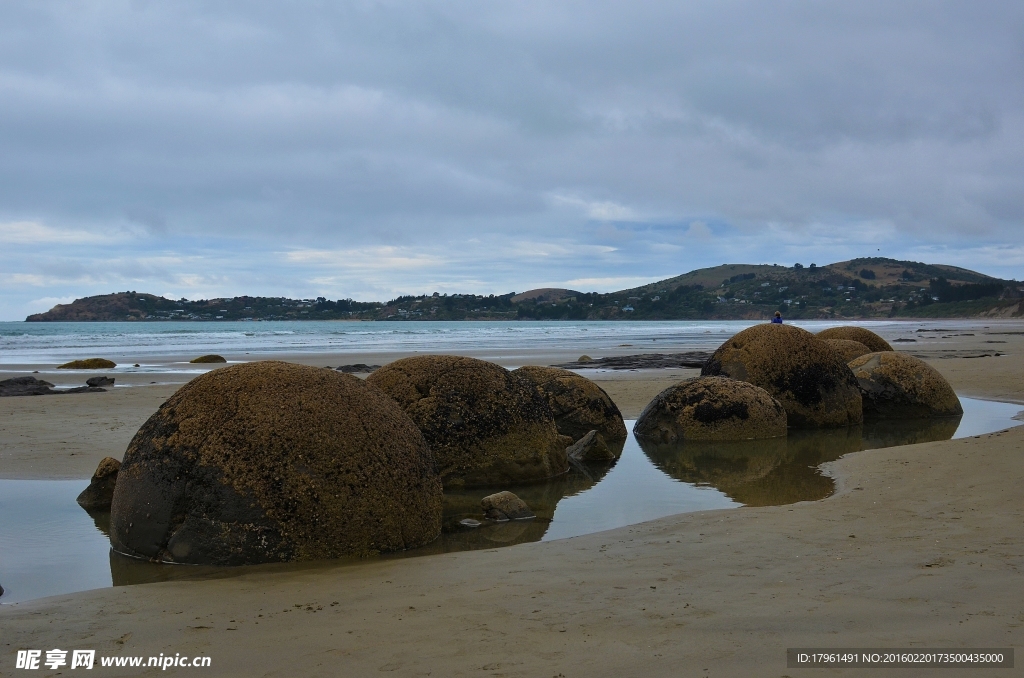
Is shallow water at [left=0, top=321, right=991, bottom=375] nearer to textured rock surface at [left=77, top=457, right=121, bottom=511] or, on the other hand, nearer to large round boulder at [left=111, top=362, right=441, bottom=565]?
textured rock surface at [left=77, top=457, right=121, bottom=511]

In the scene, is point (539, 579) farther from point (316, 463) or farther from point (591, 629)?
point (316, 463)

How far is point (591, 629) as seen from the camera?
3.85m

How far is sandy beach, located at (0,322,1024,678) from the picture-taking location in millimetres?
3551

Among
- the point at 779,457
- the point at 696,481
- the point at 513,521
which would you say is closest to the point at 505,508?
the point at 513,521

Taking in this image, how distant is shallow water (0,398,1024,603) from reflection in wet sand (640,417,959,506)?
0.01 m

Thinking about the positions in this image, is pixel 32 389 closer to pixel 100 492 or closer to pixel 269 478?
pixel 100 492

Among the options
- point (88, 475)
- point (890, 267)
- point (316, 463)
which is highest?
point (890, 267)

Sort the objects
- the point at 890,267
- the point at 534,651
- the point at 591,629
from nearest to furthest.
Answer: the point at 534,651 → the point at 591,629 → the point at 890,267

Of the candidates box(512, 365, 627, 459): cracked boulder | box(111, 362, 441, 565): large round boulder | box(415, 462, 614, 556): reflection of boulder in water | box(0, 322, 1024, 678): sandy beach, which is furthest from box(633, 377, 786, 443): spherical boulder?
box(111, 362, 441, 565): large round boulder

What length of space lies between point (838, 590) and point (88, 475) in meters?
7.68

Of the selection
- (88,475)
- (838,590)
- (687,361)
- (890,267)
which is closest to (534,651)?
(838,590)

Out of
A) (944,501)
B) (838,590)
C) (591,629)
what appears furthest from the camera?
(944,501)

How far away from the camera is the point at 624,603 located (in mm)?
4254

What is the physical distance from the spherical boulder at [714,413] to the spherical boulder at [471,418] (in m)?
2.89
